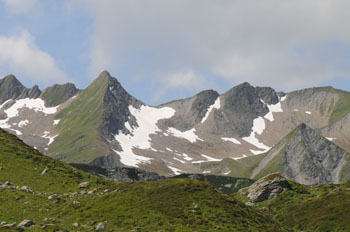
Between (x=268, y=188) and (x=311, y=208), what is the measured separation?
17.1 meters

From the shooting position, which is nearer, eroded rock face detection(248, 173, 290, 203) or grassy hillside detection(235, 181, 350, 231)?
grassy hillside detection(235, 181, 350, 231)

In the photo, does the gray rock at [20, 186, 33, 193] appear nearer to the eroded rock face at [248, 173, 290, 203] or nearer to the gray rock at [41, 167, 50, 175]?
the gray rock at [41, 167, 50, 175]

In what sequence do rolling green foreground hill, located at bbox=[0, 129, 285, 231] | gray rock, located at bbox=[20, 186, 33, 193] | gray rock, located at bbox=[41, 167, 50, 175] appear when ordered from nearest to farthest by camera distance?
rolling green foreground hill, located at bbox=[0, 129, 285, 231]
gray rock, located at bbox=[20, 186, 33, 193]
gray rock, located at bbox=[41, 167, 50, 175]

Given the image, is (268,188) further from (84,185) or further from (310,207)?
(84,185)

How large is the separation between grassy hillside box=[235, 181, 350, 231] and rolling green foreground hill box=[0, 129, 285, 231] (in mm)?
29318

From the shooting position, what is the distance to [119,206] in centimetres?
6419

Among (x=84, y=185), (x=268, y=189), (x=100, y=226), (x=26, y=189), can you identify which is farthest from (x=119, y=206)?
(x=268, y=189)

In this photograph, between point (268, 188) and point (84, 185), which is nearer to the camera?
point (84, 185)

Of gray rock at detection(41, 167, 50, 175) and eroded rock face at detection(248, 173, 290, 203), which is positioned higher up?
eroded rock face at detection(248, 173, 290, 203)

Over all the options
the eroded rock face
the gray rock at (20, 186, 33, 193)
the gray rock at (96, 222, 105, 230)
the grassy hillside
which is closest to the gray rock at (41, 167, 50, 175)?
the gray rock at (20, 186, 33, 193)

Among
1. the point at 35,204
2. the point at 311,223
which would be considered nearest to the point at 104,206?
the point at 35,204

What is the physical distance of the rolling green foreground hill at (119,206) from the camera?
58000 mm

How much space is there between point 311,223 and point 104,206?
2081 inches

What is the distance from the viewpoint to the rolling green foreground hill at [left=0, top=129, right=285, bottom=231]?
190 feet
